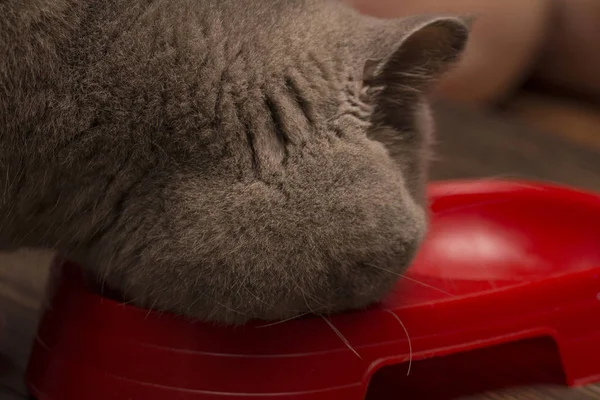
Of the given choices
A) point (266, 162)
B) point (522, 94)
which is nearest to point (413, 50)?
point (266, 162)

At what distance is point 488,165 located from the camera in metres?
2.05

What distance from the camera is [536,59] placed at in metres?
2.96

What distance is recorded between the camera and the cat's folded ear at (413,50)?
0.84 metres

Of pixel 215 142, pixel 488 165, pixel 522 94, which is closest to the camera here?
pixel 215 142

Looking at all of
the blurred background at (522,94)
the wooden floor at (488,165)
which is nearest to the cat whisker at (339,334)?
the wooden floor at (488,165)

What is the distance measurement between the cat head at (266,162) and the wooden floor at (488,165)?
32 centimetres

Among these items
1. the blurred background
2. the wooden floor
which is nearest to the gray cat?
the wooden floor

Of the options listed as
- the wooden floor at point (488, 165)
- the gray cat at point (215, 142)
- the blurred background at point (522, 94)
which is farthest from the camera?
the blurred background at point (522, 94)

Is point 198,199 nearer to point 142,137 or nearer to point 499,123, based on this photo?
point 142,137

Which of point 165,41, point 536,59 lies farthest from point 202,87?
point 536,59

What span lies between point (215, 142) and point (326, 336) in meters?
0.28

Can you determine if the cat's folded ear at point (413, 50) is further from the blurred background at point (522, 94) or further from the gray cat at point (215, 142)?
the blurred background at point (522, 94)

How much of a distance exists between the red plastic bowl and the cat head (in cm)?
5

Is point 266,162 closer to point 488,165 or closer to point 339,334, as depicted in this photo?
point 339,334
